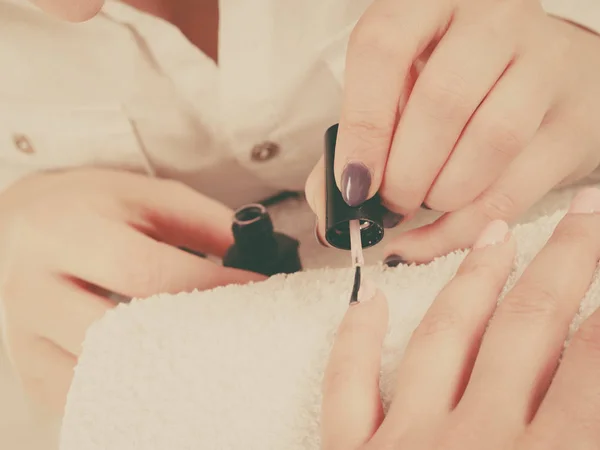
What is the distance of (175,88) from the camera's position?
59cm

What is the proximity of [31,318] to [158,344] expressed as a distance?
23 cm

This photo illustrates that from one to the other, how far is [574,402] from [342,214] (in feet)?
0.55

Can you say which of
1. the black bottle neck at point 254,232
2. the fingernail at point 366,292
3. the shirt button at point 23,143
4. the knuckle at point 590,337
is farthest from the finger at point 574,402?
the shirt button at point 23,143

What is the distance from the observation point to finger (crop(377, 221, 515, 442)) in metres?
0.31

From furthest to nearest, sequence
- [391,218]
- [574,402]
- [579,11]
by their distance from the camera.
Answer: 1. [579,11]
2. [391,218]
3. [574,402]

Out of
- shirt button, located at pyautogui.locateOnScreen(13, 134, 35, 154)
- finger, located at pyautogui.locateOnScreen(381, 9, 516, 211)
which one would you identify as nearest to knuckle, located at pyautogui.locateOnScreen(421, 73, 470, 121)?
finger, located at pyautogui.locateOnScreen(381, 9, 516, 211)

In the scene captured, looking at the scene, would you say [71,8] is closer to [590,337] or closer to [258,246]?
[258,246]

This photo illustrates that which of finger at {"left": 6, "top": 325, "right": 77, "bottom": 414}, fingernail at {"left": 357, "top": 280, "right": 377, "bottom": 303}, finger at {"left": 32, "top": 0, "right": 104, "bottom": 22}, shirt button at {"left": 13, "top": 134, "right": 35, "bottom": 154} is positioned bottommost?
finger at {"left": 6, "top": 325, "right": 77, "bottom": 414}

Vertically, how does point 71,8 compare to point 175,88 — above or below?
above

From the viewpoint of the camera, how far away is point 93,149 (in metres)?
0.62

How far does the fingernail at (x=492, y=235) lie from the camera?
1.24 ft

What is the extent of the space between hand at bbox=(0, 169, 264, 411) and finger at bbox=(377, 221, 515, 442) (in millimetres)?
176

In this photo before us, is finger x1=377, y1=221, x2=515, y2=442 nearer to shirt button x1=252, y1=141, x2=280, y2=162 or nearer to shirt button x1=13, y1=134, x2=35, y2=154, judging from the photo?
shirt button x1=252, y1=141, x2=280, y2=162

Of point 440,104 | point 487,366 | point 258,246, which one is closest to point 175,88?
point 258,246
